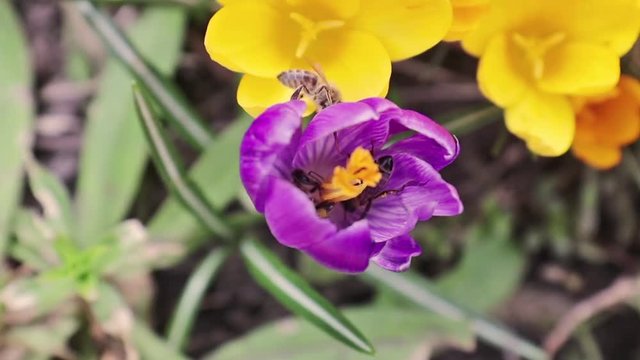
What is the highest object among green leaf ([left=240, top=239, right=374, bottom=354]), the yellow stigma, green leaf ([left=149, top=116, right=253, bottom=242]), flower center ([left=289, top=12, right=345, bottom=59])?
flower center ([left=289, top=12, right=345, bottom=59])

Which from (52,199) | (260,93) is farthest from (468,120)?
(52,199)

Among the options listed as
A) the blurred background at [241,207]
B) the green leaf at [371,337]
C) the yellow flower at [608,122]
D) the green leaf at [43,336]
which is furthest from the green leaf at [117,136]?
the yellow flower at [608,122]

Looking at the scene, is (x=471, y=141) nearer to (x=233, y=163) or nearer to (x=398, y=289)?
(x=398, y=289)

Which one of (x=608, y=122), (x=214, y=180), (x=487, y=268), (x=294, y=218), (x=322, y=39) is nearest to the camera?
(x=294, y=218)

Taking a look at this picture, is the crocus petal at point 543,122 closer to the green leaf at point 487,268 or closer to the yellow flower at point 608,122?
the yellow flower at point 608,122

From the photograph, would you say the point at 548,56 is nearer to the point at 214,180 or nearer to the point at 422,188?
the point at 422,188

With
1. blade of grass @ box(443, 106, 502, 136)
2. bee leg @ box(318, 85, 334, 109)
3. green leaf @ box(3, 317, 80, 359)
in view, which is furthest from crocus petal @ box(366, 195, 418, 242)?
green leaf @ box(3, 317, 80, 359)

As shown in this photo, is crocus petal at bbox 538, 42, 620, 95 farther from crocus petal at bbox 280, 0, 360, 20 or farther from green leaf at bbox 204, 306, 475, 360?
green leaf at bbox 204, 306, 475, 360
